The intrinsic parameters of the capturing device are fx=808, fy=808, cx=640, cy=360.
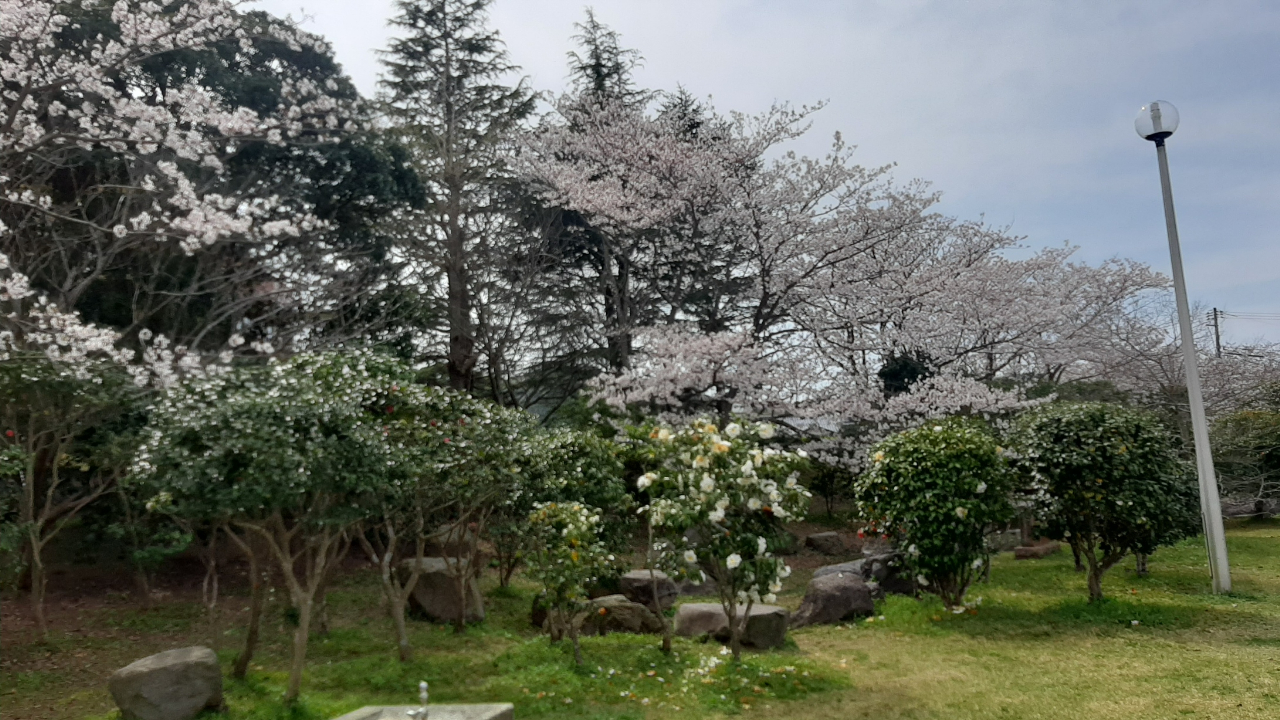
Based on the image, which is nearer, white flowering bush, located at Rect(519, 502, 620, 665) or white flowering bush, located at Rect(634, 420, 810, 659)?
white flowering bush, located at Rect(634, 420, 810, 659)

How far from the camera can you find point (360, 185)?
13133mm

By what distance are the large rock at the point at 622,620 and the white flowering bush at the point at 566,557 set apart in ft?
4.04

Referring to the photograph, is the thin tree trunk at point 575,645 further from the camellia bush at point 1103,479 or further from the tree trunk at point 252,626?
the camellia bush at point 1103,479

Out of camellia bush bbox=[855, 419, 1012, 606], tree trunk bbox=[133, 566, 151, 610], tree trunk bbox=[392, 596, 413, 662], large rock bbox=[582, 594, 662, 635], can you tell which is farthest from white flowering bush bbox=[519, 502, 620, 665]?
tree trunk bbox=[133, 566, 151, 610]

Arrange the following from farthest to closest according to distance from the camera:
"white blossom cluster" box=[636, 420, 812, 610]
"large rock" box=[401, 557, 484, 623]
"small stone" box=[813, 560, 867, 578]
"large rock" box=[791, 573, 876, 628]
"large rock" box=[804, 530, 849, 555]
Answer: "large rock" box=[804, 530, 849, 555], "small stone" box=[813, 560, 867, 578], "large rock" box=[401, 557, 484, 623], "large rock" box=[791, 573, 876, 628], "white blossom cluster" box=[636, 420, 812, 610]

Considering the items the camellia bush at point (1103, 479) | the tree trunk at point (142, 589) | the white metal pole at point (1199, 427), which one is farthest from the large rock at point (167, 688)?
the white metal pole at point (1199, 427)

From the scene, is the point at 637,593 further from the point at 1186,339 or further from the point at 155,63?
the point at 155,63

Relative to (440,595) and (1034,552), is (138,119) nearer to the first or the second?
(440,595)

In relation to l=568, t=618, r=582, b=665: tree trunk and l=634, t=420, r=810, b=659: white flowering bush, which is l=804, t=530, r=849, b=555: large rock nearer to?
l=634, t=420, r=810, b=659: white flowering bush

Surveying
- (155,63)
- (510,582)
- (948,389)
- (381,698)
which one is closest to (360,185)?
(155,63)

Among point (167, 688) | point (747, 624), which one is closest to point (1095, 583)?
point (747, 624)

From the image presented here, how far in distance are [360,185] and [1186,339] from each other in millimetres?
11701

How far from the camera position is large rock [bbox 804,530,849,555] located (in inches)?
578

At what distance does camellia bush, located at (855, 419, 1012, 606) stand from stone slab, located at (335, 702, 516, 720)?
5.03 metres
